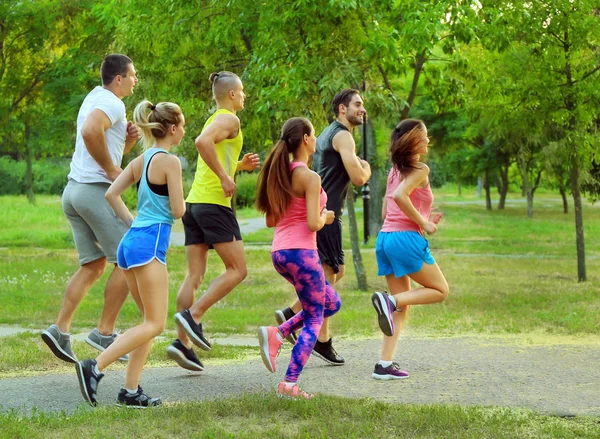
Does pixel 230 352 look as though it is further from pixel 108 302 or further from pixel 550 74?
A: pixel 550 74

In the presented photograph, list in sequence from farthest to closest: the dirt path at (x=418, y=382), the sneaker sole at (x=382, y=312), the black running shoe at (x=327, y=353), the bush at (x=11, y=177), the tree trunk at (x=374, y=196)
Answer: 1. the bush at (x=11, y=177)
2. the tree trunk at (x=374, y=196)
3. the black running shoe at (x=327, y=353)
4. the sneaker sole at (x=382, y=312)
5. the dirt path at (x=418, y=382)

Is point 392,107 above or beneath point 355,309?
above

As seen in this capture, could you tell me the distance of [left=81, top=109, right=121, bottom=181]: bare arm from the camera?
6.58 m

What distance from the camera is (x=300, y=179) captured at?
19.4ft

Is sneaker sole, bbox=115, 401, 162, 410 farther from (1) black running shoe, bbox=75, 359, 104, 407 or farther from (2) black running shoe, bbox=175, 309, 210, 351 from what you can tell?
Result: (2) black running shoe, bbox=175, 309, 210, 351

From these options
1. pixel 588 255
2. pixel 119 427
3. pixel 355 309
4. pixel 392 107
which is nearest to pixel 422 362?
pixel 119 427

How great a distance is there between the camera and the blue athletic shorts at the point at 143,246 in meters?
5.53

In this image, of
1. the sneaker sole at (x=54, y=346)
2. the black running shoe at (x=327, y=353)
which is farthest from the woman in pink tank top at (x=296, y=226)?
the sneaker sole at (x=54, y=346)

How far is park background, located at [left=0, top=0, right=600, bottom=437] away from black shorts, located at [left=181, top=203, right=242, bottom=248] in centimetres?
129

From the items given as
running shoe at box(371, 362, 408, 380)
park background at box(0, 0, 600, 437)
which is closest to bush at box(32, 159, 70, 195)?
park background at box(0, 0, 600, 437)

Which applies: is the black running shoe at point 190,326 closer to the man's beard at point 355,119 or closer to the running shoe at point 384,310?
the running shoe at point 384,310

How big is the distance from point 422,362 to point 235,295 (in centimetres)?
581

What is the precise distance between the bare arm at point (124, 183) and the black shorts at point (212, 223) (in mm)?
808

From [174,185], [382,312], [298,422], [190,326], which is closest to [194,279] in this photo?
[190,326]
